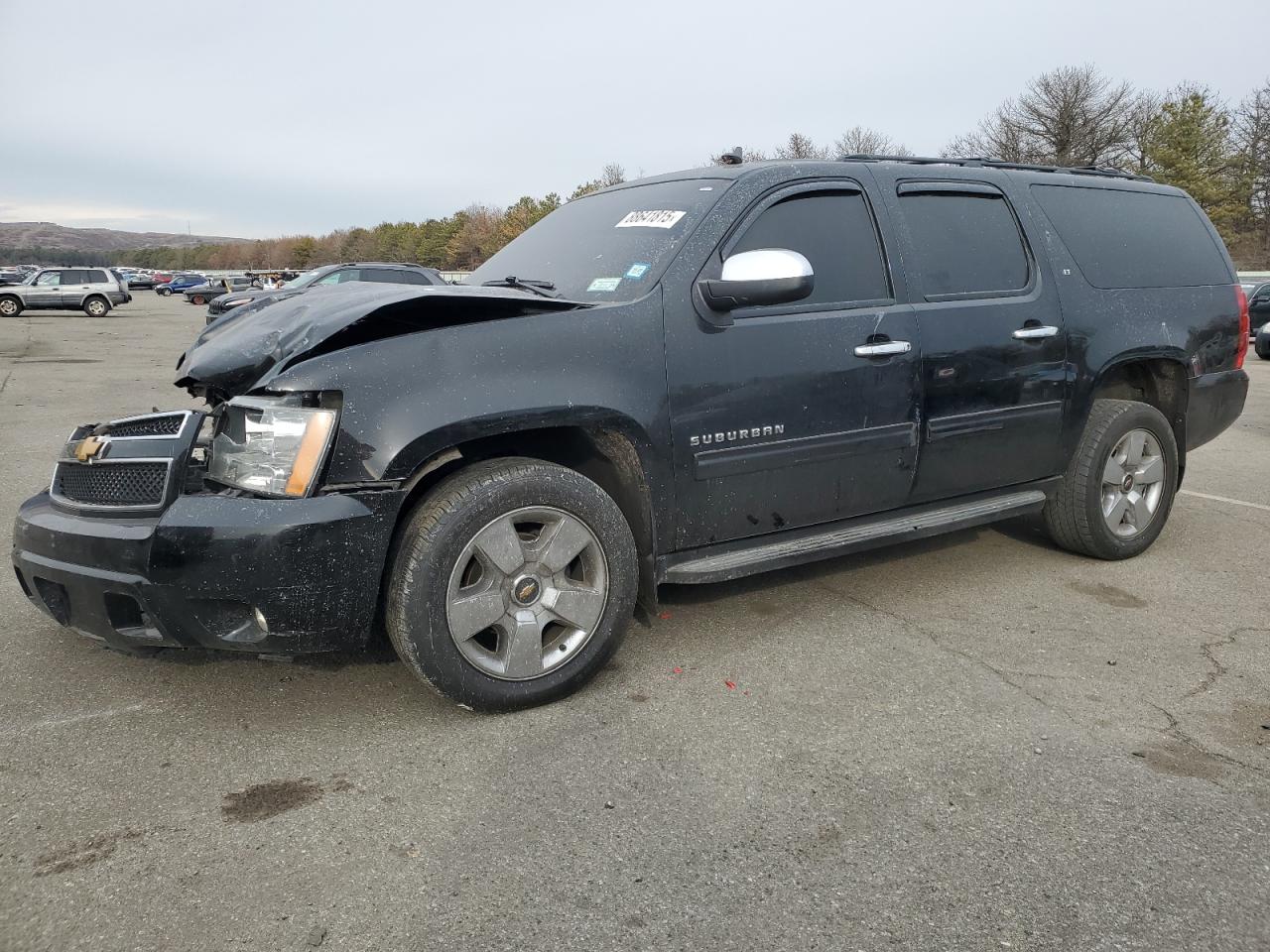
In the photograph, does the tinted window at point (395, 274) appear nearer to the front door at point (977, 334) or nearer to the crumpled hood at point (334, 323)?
the front door at point (977, 334)

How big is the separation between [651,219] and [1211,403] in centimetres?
328

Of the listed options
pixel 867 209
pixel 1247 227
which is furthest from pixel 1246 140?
pixel 867 209

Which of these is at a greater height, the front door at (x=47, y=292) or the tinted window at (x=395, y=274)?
the tinted window at (x=395, y=274)

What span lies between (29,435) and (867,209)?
7.69 meters

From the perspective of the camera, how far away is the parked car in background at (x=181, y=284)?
2967 inches

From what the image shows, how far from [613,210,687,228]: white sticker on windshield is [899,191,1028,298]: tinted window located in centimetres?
103

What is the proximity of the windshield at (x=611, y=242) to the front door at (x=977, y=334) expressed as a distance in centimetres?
91

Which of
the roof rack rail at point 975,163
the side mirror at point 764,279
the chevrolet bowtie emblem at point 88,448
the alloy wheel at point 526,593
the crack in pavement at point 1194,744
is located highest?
the roof rack rail at point 975,163

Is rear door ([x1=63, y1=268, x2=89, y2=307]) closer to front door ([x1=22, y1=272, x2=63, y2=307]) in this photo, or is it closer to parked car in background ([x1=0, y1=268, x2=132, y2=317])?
parked car in background ([x1=0, y1=268, x2=132, y2=317])

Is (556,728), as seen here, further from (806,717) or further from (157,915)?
(157,915)

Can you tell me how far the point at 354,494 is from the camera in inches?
108

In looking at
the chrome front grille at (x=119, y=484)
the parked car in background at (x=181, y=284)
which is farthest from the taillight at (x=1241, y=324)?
the parked car in background at (x=181, y=284)

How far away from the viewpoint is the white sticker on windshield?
11.6 ft

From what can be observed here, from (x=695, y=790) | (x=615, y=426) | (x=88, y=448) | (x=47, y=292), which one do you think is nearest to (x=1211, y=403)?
(x=615, y=426)
